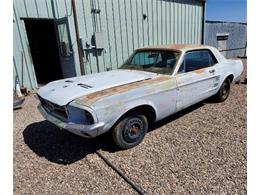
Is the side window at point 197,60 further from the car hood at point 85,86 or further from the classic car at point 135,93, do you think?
the car hood at point 85,86

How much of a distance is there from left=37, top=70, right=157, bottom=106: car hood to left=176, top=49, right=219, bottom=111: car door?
567 millimetres

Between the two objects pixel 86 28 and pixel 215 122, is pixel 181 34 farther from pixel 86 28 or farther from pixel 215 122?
pixel 215 122

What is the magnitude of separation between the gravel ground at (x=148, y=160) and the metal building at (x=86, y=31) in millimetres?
3011

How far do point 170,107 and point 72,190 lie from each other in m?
1.95

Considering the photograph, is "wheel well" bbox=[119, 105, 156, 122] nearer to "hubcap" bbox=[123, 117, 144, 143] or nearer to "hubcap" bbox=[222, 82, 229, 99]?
"hubcap" bbox=[123, 117, 144, 143]

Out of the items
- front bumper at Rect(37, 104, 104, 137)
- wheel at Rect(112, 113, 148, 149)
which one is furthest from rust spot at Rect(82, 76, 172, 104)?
wheel at Rect(112, 113, 148, 149)

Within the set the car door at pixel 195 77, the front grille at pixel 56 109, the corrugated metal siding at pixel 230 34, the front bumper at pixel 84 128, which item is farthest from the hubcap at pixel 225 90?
the corrugated metal siding at pixel 230 34

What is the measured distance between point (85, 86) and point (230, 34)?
13.9 meters

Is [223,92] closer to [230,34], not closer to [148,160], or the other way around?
[148,160]

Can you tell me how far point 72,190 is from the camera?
91.7 inches

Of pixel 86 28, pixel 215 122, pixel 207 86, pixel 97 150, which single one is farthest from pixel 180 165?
pixel 86 28

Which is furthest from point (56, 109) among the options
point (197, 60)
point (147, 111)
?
point (197, 60)

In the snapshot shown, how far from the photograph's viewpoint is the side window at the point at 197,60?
368 cm

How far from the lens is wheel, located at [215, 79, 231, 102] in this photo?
15.7 ft
